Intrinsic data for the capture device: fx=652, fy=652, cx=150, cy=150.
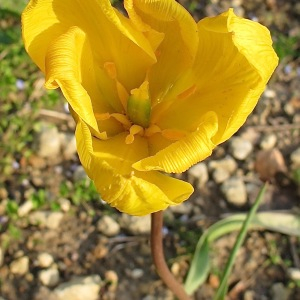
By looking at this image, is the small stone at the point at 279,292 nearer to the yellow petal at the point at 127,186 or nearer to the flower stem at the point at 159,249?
the flower stem at the point at 159,249

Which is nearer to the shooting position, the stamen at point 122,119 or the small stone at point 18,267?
the stamen at point 122,119

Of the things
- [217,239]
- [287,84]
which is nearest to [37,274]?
[217,239]

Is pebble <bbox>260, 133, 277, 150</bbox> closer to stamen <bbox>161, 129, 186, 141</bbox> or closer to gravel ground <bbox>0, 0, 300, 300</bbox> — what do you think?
gravel ground <bbox>0, 0, 300, 300</bbox>

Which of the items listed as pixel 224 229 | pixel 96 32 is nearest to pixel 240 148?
pixel 224 229

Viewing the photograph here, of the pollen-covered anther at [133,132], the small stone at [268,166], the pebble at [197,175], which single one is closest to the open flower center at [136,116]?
the pollen-covered anther at [133,132]

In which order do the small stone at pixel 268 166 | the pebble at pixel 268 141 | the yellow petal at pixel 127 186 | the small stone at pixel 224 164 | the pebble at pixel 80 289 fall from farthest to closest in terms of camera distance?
the pebble at pixel 268 141
the small stone at pixel 224 164
the pebble at pixel 80 289
the small stone at pixel 268 166
the yellow petal at pixel 127 186

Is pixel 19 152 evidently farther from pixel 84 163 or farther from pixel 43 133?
pixel 84 163
